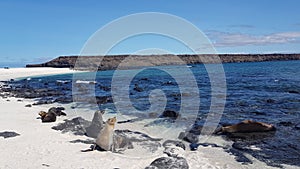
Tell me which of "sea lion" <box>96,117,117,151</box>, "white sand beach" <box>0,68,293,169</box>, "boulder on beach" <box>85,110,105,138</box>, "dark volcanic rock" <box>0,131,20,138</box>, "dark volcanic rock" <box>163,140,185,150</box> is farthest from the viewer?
"boulder on beach" <box>85,110,105,138</box>

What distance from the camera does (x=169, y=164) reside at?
388 inches

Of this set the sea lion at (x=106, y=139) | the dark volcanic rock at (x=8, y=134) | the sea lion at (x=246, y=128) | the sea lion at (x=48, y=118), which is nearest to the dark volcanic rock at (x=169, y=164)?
the sea lion at (x=106, y=139)

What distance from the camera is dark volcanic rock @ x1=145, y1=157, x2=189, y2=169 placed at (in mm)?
9766

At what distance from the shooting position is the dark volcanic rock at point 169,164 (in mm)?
9766

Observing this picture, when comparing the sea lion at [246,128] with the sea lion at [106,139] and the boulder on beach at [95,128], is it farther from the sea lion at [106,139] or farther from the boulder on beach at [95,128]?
the sea lion at [106,139]

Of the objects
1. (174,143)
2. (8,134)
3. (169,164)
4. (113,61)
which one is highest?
(113,61)

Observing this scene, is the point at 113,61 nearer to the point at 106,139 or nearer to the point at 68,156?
the point at 106,139

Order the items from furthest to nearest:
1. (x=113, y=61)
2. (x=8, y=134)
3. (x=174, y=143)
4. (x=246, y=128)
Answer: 1. (x=113, y=61)
2. (x=246, y=128)
3. (x=8, y=134)
4. (x=174, y=143)

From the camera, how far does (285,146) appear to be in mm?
12930

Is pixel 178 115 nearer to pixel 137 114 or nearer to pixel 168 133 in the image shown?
pixel 137 114

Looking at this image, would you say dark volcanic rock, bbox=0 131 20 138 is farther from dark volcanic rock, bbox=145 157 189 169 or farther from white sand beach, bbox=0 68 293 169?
dark volcanic rock, bbox=145 157 189 169

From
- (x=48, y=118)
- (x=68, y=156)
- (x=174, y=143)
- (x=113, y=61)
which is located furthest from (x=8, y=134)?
(x=113, y=61)

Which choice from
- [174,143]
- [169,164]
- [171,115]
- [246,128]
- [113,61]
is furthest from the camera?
[113,61]

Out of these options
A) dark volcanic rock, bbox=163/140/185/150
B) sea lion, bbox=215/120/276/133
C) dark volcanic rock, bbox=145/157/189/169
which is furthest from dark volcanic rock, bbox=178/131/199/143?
dark volcanic rock, bbox=145/157/189/169
